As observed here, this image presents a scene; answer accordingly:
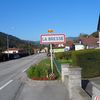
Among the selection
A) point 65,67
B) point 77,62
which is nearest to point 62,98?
point 65,67

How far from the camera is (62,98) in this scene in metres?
13.6

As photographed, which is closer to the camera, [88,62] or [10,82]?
[10,82]

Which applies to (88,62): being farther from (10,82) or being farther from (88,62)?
(10,82)

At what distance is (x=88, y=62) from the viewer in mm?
23609

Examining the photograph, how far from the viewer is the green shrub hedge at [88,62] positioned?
23.5 meters

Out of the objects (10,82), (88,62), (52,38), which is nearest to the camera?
(10,82)

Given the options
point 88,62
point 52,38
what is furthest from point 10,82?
point 88,62

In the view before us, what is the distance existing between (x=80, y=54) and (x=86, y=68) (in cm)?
108

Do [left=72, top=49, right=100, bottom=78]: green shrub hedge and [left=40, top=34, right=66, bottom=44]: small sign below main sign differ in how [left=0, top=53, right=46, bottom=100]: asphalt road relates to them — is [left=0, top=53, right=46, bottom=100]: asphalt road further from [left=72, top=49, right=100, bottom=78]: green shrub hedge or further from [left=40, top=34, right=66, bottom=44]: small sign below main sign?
[left=72, top=49, right=100, bottom=78]: green shrub hedge

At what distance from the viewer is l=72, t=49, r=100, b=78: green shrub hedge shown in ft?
76.9

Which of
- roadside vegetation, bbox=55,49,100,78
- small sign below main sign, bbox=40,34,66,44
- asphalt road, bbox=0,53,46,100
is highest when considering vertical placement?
small sign below main sign, bbox=40,34,66,44

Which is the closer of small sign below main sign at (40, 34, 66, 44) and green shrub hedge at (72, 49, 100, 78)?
small sign below main sign at (40, 34, 66, 44)

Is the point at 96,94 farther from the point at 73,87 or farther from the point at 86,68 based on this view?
the point at 86,68

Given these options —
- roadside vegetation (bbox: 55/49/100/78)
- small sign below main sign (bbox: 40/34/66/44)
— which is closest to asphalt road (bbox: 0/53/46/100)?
small sign below main sign (bbox: 40/34/66/44)
